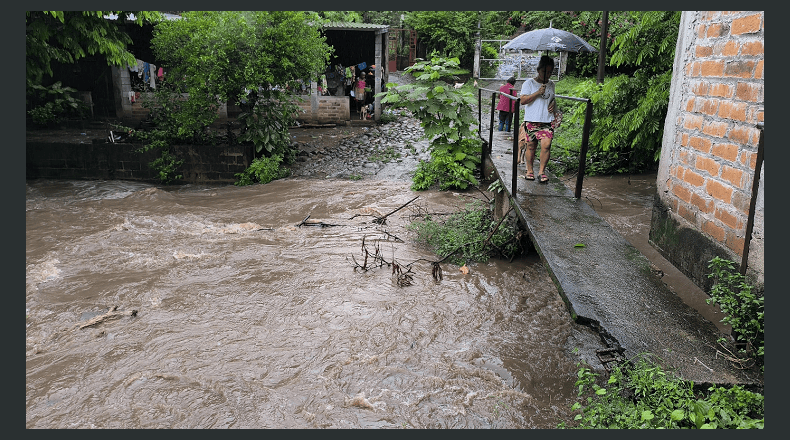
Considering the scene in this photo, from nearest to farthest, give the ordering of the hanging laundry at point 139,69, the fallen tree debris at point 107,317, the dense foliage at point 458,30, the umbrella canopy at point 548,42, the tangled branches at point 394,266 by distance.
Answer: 1. the fallen tree debris at point 107,317
2. the tangled branches at point 394,266
3. the umbrella canopy at point 548,42
4. the hanging laundry at point 139,69
5. the dense foliage at point 458,30

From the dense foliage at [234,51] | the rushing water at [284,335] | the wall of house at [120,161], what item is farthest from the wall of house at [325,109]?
the rushing water at [284,335]

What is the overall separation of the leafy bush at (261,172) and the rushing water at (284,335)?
3284mm

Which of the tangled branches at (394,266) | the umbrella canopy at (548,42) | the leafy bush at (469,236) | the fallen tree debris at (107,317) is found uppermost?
the umbrella canopy at (548,42)

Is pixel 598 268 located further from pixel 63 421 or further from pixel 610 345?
pixel 63 421

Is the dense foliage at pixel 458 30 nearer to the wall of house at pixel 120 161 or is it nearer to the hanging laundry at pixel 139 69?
the hanging laundry at pixel 139 69

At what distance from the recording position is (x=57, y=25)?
9.39 m

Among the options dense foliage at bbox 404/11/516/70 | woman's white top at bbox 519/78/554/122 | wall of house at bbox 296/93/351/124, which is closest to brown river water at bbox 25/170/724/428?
woman's white top at bbox 519/78/554/122

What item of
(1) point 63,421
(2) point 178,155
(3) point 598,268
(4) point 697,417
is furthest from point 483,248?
(2) point 178,155

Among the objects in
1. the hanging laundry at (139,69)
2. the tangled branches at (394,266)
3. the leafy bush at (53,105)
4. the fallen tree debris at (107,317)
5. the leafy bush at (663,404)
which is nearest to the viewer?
the leafy bush at (663,404)

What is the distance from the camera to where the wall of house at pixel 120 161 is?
11.4m

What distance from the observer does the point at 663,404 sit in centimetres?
280

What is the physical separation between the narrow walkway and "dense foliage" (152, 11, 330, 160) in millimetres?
7274

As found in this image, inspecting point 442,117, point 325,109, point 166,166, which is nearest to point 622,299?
point 442,117

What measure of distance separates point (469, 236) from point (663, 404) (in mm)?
4151
